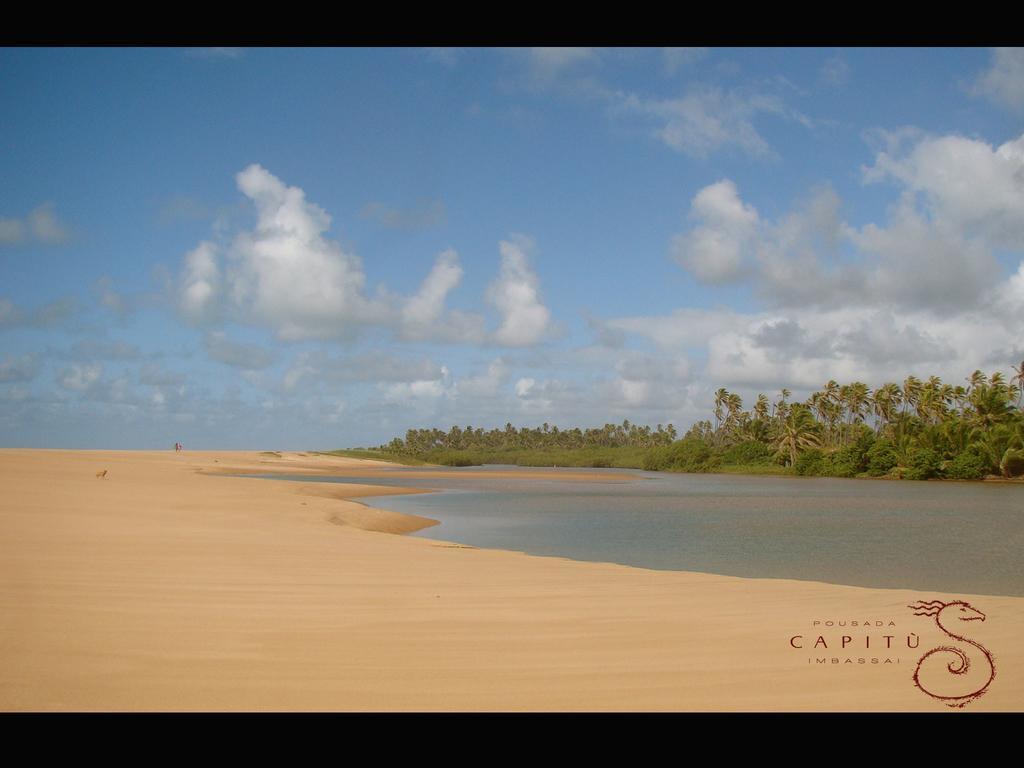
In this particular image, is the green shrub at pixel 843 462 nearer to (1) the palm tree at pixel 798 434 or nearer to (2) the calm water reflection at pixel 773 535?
(1) the palm tree at pixel 798 434

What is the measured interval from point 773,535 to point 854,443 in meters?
69.2

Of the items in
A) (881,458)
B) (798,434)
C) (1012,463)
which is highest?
(798,434)

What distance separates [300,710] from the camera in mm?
5078

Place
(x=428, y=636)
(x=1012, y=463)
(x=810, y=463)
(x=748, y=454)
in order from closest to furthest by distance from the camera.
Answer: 1. (x=428, y=636)
2. (x=1012, y=463)
3. (x=810, y=463)
4. (x=748, y=454)

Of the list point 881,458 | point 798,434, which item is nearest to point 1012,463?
point 881,458

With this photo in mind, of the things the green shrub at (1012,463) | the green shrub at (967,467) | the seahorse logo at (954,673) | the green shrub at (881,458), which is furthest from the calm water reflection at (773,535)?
the green shrub at (881,458)

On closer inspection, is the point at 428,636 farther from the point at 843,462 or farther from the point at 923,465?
the point at 843,462

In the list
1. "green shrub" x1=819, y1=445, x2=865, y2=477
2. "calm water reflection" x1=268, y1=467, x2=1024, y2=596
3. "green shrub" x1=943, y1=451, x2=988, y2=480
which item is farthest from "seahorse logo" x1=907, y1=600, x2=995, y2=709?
"green shrub" x1=819, y1=445, x2=865, y2=477

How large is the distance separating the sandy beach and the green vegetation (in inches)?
2780

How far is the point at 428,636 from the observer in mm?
7340

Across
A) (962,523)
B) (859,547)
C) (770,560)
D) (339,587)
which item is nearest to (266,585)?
(339,587)

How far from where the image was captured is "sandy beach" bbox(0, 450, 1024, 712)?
18.1 feet
